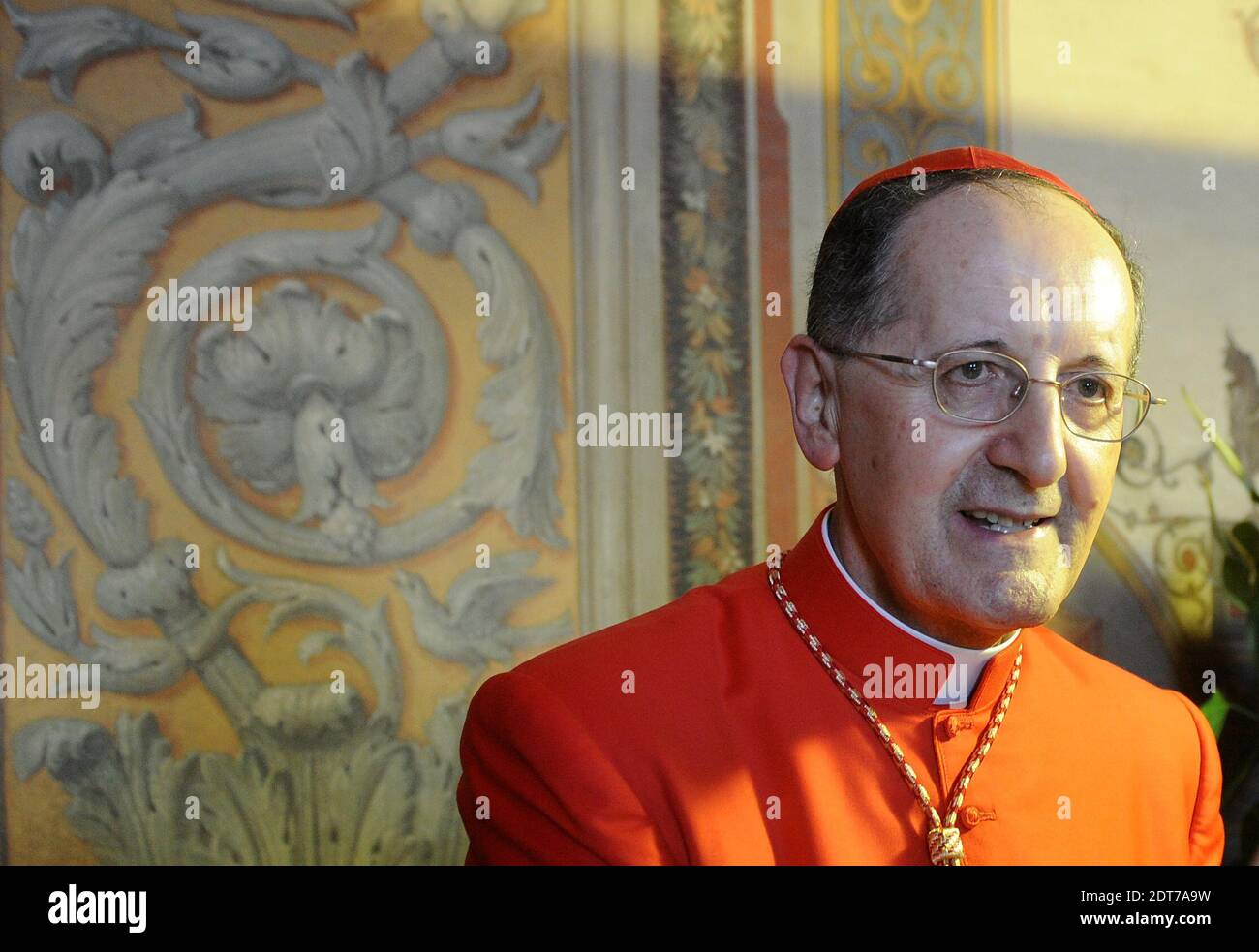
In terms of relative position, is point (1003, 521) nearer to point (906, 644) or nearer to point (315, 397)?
point (906, 644)

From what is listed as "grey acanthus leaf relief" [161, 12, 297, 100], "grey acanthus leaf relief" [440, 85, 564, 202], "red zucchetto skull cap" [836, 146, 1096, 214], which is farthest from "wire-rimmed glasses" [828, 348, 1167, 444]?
"grey acanthus leaf relief" [161, 12, 297, 100]

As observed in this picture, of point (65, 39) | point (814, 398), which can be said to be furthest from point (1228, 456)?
point (65, 39)

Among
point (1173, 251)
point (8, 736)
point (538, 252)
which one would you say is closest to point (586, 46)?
point (538, 252)

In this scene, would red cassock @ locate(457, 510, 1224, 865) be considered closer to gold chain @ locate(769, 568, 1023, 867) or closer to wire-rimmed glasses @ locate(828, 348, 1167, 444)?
gold chain @ locate(769, 568, 1023, 867)

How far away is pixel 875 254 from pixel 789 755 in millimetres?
604

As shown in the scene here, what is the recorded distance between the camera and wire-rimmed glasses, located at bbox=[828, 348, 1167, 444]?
1.49m

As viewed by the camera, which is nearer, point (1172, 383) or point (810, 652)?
point (810, 652)

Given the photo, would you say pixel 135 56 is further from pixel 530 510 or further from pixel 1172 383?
pixel 1172 383

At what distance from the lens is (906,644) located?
166 centimetres

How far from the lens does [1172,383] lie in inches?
130

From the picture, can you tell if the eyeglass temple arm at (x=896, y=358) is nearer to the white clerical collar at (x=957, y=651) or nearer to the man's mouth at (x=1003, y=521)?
the man's mouth at (x=1003, y=521)

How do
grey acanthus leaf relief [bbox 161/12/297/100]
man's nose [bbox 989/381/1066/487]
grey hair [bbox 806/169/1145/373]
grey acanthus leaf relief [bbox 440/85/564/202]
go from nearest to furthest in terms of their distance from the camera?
man's nose [bbox 989/381/1066/487] < grey hair [bbox 806/169/1145/373] < grey acanthus leaf relief [bbox 161/12/297/100] < grey acanthus leaf relief [bbox 440/85/564/202]

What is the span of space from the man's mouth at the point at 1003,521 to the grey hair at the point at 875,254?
239 mm
